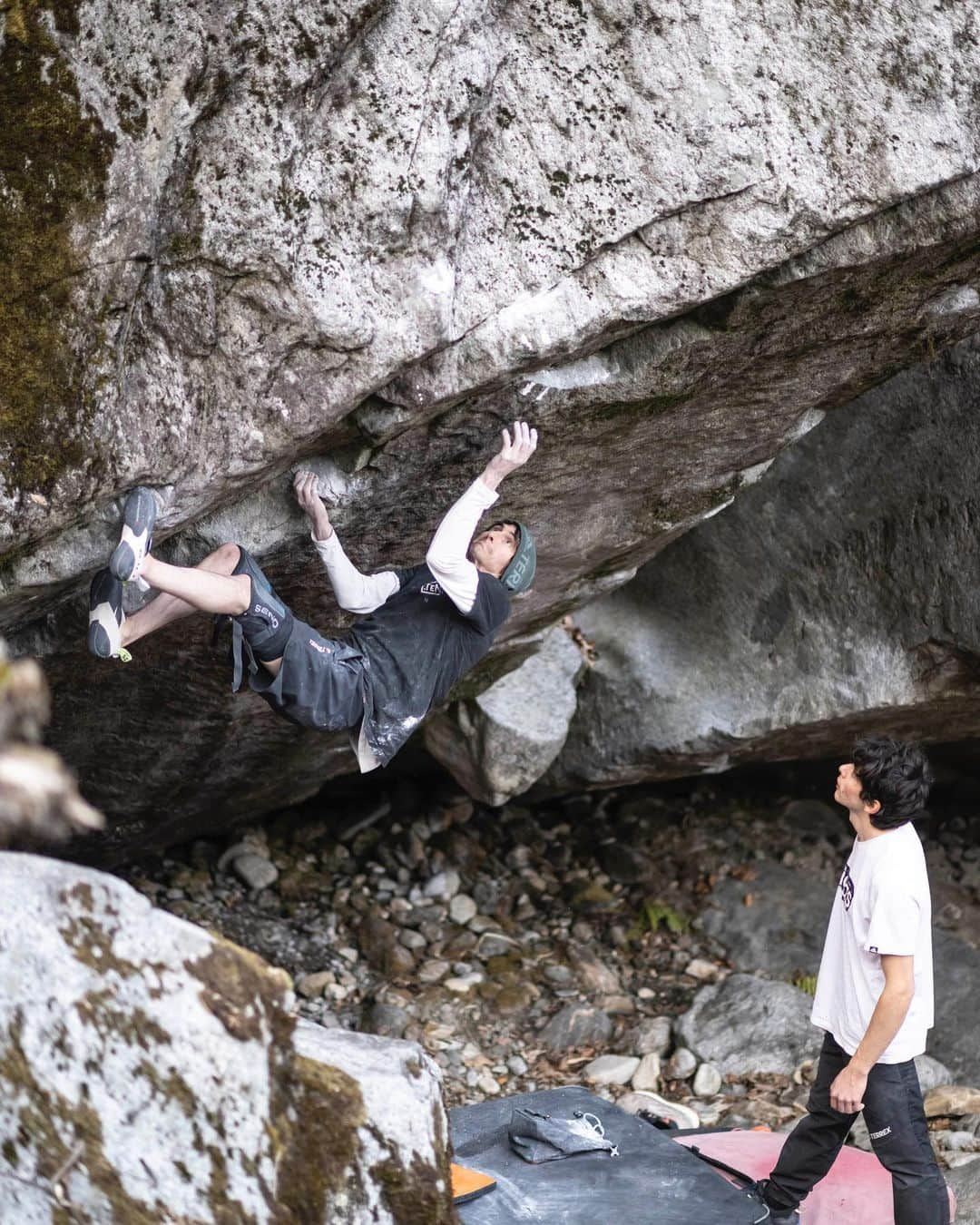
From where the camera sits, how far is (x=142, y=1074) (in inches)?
130

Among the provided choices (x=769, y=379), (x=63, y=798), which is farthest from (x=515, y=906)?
(x=63, y=798)

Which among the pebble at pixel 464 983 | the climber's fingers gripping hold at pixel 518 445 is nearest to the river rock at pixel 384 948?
the pebble at pixel 464 983

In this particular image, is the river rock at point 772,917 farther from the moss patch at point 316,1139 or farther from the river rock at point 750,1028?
the moss patch at point 316,1139

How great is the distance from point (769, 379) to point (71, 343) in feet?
10.3

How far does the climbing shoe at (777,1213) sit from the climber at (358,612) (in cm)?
238

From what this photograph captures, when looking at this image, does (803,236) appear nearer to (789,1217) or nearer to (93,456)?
(93,456)

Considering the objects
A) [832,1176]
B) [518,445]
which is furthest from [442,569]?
[832,1176]

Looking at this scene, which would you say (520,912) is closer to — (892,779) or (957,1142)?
(957,1142)

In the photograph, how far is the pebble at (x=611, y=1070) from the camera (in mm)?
7895

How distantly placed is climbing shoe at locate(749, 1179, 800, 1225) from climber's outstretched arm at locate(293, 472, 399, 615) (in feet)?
9.64

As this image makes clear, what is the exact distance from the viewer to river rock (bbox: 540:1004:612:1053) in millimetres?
8289

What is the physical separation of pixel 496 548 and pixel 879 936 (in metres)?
2.26

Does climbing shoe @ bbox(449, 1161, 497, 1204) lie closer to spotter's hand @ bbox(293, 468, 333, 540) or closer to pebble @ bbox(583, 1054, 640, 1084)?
spotter's hand @ bbox(293, 468, 333, 540)

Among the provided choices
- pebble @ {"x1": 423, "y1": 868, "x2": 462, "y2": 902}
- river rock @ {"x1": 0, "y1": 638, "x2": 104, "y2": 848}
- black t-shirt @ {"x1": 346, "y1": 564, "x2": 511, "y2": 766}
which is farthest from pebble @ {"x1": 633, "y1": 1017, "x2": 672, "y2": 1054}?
river rock @ {"x1": 0, "y1": 638, "x2": 104, "y2": 848}
